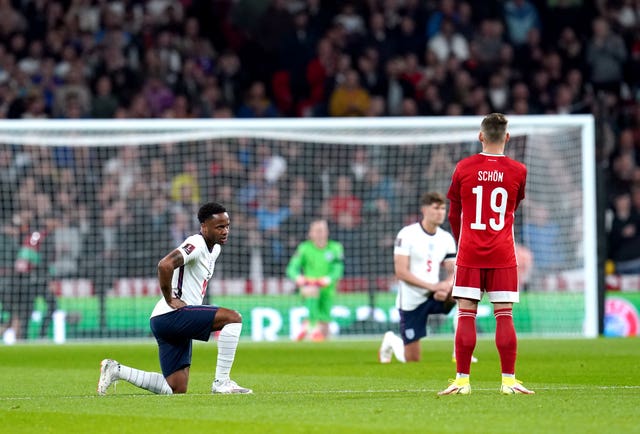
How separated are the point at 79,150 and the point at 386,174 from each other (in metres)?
5.12

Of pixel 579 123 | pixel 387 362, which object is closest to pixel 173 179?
pixel 579 123

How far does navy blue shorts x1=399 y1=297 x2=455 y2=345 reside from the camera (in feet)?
49.7

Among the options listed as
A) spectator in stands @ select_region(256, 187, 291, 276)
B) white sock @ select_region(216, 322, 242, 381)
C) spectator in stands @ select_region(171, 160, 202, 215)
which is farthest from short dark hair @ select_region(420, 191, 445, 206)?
spectator in stands @ select_region(171, 160, 202, 215)

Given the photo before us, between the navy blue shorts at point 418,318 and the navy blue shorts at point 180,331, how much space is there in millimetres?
5085

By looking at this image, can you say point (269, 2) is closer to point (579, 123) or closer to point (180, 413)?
point (579, 123)

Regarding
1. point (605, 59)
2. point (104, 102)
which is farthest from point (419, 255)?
point (605, 59)

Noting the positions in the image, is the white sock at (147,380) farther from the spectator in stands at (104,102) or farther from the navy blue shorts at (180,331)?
the spectator in stands at (104,102)

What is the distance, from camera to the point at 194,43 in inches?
1010

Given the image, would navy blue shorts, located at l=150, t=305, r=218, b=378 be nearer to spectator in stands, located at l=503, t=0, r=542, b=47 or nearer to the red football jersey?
the red football jersey

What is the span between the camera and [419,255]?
50.2 ft

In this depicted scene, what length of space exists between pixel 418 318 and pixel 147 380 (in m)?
5.56

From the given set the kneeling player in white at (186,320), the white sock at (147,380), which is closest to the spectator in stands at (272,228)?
the kneeling player in white at (186,320)

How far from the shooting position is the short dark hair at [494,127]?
30.2 ft

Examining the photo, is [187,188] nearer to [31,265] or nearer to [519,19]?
[31,265]
